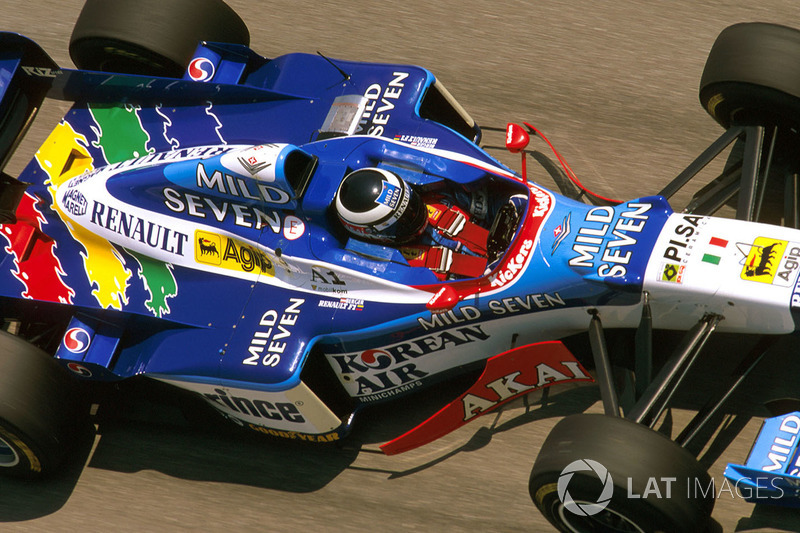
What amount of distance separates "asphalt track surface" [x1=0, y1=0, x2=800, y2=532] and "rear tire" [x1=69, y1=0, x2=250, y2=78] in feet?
4.09

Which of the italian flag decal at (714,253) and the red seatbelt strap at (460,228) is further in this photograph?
the red seatbelt strap at (460,228)

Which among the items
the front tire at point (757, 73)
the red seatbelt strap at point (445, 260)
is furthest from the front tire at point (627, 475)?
the front tire at point (757, 73)

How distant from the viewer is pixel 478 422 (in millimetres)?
5305

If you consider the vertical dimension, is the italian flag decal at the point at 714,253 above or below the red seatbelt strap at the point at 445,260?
above

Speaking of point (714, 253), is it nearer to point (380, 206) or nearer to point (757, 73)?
point (757, 73)

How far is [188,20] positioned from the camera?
19.7ft

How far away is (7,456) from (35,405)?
693 millimetres

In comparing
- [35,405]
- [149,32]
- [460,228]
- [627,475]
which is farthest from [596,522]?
[149,32]

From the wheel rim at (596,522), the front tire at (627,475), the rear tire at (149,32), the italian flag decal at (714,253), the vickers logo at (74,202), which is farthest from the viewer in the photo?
the rear tire at (149,32)

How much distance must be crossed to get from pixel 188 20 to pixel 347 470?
3270mm

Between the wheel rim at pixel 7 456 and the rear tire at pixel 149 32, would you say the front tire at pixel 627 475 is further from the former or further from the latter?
the rear tire at pixel 149 32

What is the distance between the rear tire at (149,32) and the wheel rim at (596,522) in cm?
394

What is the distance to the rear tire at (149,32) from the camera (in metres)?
5.90

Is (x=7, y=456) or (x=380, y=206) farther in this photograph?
(x=7, y=456)
